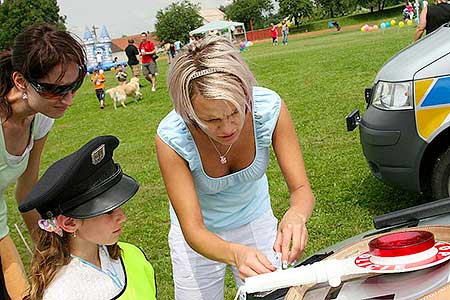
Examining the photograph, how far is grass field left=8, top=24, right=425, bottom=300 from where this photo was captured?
459cm

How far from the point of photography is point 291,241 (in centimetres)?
190

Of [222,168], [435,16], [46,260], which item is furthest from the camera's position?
[435,16]

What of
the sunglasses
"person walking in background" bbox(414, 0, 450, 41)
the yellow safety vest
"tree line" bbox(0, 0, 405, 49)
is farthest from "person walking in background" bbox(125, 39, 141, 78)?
"tree line" bbox(0, 0, 405, 49)

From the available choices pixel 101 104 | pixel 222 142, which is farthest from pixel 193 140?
pixel 101 104

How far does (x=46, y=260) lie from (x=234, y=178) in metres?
0.79

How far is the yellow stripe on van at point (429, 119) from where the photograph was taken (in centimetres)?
371

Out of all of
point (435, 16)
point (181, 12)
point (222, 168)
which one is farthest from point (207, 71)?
point (181, 12)

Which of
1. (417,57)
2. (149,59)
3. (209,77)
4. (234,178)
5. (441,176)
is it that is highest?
(209,77)

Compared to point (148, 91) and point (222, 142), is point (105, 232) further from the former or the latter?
point (148, 91)

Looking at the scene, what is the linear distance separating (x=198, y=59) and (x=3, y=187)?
3.23 feet

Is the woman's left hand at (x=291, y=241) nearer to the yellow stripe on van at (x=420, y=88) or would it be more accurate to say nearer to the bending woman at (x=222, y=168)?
the bending woman at (x=222, y=168)

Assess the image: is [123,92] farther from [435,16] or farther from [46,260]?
[46,260]

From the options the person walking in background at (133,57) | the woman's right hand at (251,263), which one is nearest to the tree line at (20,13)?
the person walking in background at (133,57)

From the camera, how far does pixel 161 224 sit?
535 cm
